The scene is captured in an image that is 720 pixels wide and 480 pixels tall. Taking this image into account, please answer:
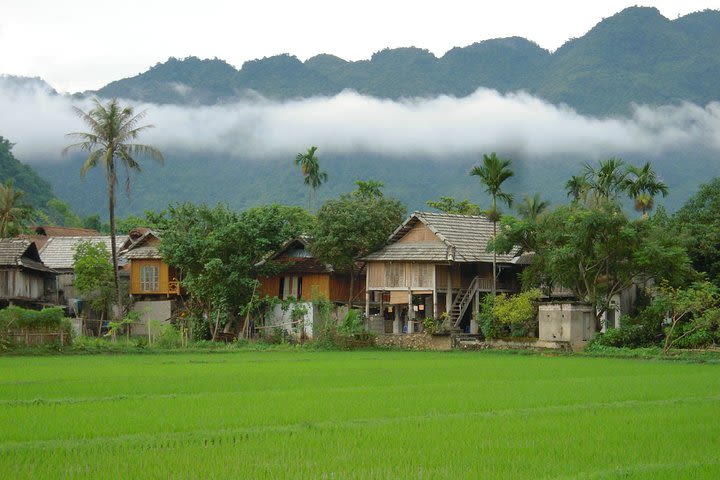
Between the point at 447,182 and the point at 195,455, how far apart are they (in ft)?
329

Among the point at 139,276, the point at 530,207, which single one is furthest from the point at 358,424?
the point at 139,276

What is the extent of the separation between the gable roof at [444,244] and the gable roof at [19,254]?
634 inches

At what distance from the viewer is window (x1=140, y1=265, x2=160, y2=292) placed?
4700 centimetres

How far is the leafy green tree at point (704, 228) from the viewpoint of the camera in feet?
114

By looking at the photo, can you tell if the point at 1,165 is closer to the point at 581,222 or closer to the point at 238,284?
the point at 238,284

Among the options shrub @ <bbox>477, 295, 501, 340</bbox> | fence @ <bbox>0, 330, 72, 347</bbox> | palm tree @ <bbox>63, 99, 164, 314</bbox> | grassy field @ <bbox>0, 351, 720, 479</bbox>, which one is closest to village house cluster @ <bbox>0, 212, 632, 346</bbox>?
shrub @ <bbox>477, 295, 501, 340</bbox>

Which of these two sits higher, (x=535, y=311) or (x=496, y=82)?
(x=496, y=82)

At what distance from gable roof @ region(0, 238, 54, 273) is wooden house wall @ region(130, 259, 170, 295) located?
13.3ft

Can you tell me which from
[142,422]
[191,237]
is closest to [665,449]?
[142,422]

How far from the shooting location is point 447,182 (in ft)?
359

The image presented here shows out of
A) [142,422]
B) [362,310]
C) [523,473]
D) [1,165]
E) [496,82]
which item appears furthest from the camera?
[496,82]

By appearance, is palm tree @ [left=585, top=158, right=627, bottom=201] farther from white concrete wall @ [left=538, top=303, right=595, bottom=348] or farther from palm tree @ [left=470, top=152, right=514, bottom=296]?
white concrete wall @ [left=538, top=303, right=595, bottom=348]

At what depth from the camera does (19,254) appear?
43.3 meters

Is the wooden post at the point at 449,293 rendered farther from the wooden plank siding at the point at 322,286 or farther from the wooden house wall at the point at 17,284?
the wooden house wall at the point at 17,284
